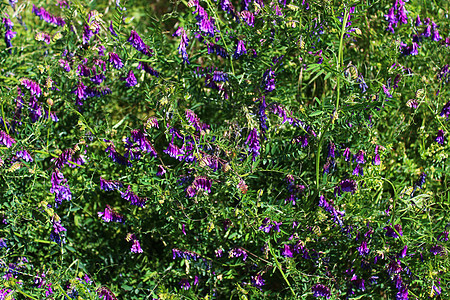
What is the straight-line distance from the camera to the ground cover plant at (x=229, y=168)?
2.36 m

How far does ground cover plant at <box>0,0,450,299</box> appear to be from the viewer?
2.36 meters

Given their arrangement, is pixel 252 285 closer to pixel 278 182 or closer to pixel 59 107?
pixel 278 182

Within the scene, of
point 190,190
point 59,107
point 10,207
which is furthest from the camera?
point 59,107

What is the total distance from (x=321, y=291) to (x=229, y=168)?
33.1 inches

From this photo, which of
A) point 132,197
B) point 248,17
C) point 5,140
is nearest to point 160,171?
point 132,197

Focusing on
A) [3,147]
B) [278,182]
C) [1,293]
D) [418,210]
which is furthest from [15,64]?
[418,210]

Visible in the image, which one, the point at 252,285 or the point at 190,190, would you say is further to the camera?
the point at 252,285

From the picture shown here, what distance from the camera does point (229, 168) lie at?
7.07 ft

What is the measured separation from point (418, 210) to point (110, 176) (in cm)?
175

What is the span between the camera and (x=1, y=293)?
2.31 meters

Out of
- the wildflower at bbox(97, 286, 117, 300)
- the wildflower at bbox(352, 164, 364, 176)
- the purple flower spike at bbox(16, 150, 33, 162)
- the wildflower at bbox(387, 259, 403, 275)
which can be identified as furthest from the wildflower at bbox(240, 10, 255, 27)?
the wildflower at bbox(97, 286, 117, 300)

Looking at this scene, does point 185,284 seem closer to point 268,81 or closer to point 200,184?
point 200,184

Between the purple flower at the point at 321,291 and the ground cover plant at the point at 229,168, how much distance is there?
10mm

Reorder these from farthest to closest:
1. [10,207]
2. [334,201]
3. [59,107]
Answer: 1. [59,107]
2. [10,207]
3. [334,201]
